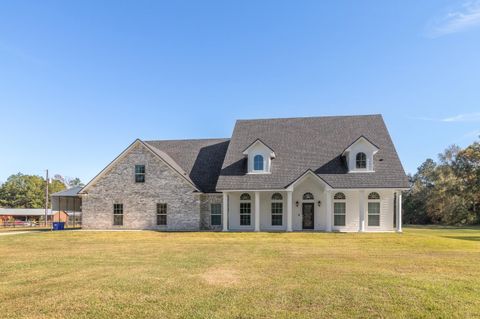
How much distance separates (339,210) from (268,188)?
5376 millimetres

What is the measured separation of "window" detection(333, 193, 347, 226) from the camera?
983 inches

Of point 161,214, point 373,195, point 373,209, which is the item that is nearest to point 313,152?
point 373,195

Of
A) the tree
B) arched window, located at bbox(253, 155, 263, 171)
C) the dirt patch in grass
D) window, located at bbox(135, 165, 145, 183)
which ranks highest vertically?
arched window, located at bbox(253, 155, 263, 171)

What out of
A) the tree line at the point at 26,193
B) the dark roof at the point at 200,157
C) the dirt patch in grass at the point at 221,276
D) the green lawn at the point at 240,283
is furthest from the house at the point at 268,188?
the tree line at the point at 26,193

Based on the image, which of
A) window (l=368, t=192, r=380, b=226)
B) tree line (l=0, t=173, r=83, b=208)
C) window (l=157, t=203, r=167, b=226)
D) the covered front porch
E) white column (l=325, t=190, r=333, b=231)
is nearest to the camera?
white column (l=325, t=190, r=333, b=231)

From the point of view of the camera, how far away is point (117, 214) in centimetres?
2675

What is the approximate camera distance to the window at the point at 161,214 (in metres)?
26.4

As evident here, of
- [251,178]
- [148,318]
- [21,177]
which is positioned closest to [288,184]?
[251,178]

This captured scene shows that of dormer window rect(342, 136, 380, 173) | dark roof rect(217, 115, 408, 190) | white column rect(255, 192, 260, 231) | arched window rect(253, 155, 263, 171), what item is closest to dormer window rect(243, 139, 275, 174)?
arched window rect(253, 155, 263, 171)

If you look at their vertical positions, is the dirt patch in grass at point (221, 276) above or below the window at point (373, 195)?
below

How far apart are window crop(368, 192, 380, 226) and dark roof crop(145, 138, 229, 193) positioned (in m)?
11.3

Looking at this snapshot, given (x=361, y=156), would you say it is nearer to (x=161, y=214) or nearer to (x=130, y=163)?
(x=161, y=214)

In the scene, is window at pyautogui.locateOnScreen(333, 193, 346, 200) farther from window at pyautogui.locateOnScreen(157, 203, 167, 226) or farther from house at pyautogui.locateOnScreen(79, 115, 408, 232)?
window at pyautogui.locateOnScreen(157, 203, 167, 226)

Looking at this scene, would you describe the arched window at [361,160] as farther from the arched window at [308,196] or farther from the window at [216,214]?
the window at [216,214]
